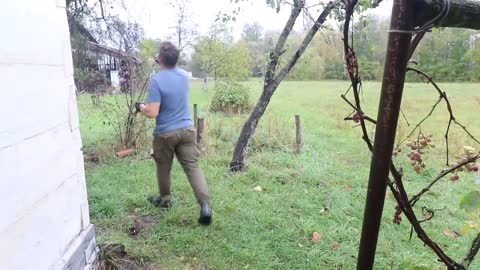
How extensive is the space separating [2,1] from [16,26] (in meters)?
0.13

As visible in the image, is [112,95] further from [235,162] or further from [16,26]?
[16,26]

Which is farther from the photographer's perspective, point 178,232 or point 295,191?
point 295,191

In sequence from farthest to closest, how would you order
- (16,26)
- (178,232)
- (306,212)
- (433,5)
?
(306,212), (178,232), (16,26), (433,5)

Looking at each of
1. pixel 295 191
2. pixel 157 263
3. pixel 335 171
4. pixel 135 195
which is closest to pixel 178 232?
pixel 157 263

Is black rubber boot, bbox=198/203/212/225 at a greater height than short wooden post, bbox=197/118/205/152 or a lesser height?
lesser

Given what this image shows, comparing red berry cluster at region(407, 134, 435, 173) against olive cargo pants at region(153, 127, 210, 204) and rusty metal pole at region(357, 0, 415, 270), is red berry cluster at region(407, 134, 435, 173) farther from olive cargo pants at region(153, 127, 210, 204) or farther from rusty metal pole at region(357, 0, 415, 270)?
olive cargo pants at region(153, 127, 210, 204)

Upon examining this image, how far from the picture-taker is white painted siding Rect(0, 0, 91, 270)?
168 centimetres

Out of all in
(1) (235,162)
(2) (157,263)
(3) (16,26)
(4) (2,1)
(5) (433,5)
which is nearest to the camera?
(5) (433,5)

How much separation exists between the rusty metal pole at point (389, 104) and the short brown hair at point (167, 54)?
3.07m

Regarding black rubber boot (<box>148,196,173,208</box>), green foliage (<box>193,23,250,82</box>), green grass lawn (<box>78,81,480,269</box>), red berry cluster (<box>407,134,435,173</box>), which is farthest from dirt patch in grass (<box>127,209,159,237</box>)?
green foliage (<box>193,23,250,82</box>)

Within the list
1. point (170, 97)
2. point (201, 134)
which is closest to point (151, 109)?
point (170, 97)

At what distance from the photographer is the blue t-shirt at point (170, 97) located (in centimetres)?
372

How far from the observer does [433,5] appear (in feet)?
2.82

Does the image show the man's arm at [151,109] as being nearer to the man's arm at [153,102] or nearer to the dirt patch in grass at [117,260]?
the man's arm at [153,102]
